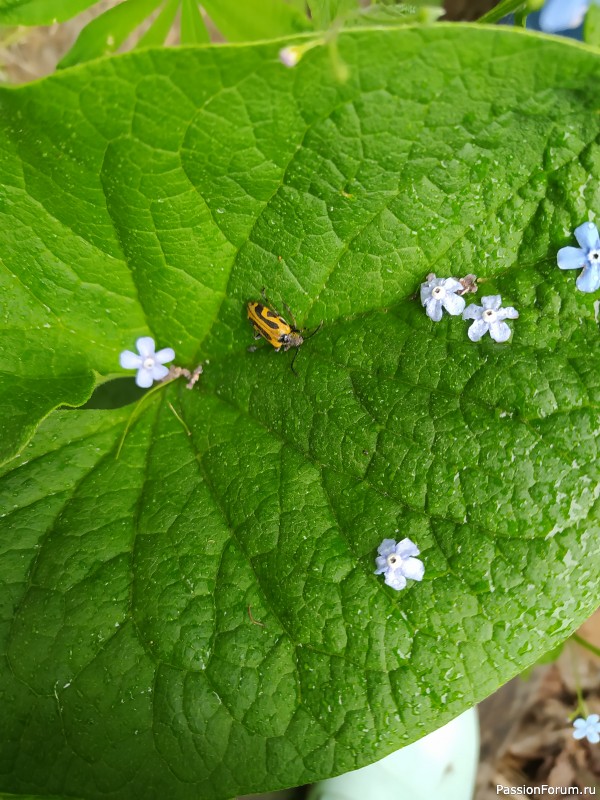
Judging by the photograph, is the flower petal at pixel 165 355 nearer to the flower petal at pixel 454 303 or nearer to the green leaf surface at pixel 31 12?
the flower petal at pixel 454 303

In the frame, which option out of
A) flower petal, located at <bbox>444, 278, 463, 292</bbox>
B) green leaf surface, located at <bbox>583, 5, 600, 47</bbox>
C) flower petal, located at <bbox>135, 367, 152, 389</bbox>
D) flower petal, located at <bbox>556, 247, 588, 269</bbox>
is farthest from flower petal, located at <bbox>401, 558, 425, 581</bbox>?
green leaf surface, located at <bbox>583, 5, 600, 47</bbox>

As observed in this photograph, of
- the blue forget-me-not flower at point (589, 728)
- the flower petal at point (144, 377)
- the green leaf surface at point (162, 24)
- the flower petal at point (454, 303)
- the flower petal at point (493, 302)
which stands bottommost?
the blue forget-me-not flower at point (589, 728)

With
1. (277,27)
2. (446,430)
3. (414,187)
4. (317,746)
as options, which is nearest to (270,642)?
(317,746)

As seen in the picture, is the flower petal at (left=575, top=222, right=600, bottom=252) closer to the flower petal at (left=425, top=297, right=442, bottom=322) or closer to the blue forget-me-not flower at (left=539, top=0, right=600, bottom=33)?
the flower petal at (left=425, top=297, right=442, bottom=322)

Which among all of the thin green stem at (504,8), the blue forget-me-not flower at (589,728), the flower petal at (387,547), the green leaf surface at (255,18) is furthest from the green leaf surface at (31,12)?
the blue forget-me-not flower at (589,728)

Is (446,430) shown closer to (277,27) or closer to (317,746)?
(317,746)

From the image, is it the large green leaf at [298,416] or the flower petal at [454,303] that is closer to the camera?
the large green leaf at [298,416]

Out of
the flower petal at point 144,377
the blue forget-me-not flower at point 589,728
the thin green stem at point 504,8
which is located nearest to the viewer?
the thin green stem at point 504,8
